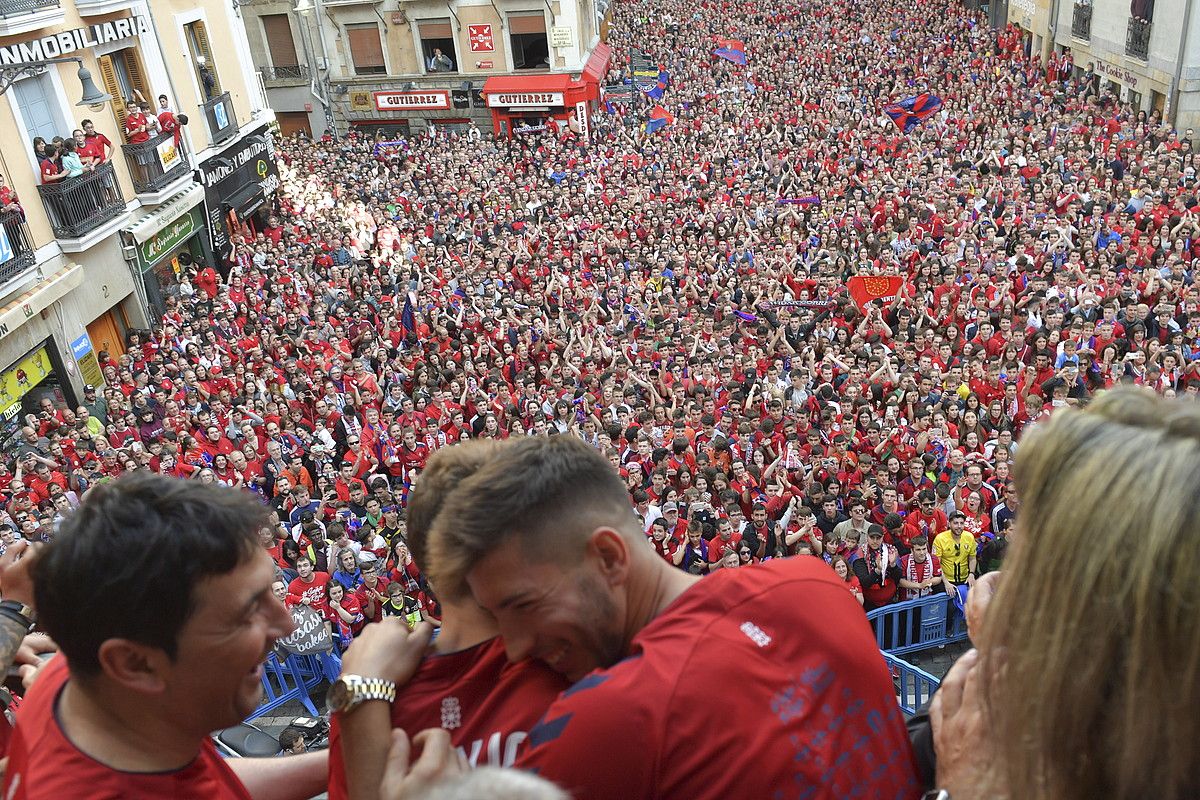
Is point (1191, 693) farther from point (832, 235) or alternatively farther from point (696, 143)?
point (696, 143)

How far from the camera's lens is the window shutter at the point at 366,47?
102 feet

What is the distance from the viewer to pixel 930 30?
111 feet

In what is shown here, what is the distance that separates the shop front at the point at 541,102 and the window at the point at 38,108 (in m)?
15.0

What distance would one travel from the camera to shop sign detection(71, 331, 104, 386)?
15742mm

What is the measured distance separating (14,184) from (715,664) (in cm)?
1637

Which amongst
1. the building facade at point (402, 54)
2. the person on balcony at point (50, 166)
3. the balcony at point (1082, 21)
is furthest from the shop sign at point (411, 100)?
the balcony at point (1082, 21)

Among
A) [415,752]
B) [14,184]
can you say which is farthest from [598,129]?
[415,752]

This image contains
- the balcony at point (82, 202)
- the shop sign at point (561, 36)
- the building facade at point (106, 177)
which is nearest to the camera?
the building facade at point (106, 177)

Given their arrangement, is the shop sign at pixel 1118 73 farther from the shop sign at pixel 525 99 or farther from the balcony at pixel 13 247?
the balcony at pixel 13 247

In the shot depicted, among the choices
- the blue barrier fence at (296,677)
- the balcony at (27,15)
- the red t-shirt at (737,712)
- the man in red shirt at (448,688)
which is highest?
the balcony at (27,15)

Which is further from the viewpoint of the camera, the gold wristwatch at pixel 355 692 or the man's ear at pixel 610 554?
the gold wristwatch at pixel 355 692

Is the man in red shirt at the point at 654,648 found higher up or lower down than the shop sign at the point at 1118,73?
higher up

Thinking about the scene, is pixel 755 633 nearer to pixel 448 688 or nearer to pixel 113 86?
pixel 448 688

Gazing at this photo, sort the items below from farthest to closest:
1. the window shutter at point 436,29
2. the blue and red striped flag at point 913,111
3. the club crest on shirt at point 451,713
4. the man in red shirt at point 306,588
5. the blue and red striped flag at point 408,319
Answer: the window shutter at point 436,29
the blue and red striped flag at point 913,111
the blue and red striped flag at point 408,319
the man in red shirt at point 306,588
the club crest on shirt at point 451,713
